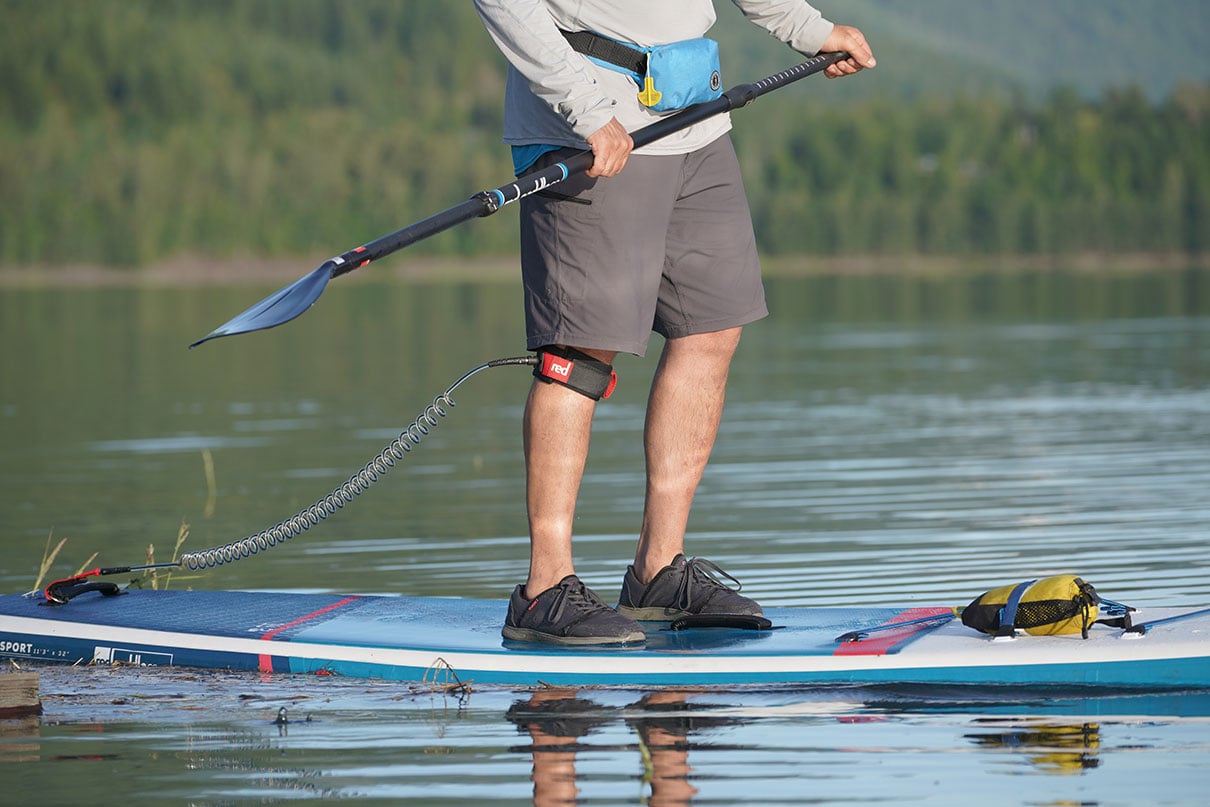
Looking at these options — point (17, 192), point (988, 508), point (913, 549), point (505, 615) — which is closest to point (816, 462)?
point (988, 508)

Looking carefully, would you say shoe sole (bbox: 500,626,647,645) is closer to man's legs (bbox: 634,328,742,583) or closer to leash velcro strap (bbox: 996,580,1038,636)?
man's legs (bbox: 634,328,742,583)

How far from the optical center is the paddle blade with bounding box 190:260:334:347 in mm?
6039

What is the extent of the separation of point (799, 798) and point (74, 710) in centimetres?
252

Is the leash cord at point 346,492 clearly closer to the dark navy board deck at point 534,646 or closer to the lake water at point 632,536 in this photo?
the dark navy board deck at point 534,646

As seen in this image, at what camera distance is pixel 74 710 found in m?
5.96

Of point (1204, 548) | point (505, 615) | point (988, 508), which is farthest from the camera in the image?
point (988, 508)

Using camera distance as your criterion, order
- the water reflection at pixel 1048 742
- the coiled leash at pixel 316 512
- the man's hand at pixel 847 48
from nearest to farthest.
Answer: the water reflection at pixel 1048 742, the coiled leash at pixel 316 512, the man's hand at pixel 847 48

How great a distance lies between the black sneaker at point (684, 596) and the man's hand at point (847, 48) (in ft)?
6.00

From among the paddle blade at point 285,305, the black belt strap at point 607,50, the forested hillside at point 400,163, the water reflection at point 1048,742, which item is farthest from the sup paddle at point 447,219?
the forested hillside at point 400,163

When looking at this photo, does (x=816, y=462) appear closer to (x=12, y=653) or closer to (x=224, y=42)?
(x=12, y=653)

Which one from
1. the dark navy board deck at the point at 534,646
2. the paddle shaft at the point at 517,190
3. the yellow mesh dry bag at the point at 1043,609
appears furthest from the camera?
the paddle shaft at the point at 517,190

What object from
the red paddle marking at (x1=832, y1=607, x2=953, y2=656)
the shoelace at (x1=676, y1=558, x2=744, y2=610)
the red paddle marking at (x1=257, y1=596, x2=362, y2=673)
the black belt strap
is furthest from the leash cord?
the red paddle marking at (x1=832, y1=607, x2=953, y2=656)

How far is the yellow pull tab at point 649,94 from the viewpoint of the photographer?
6117mm

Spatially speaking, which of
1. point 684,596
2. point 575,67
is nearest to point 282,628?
point 684,596
